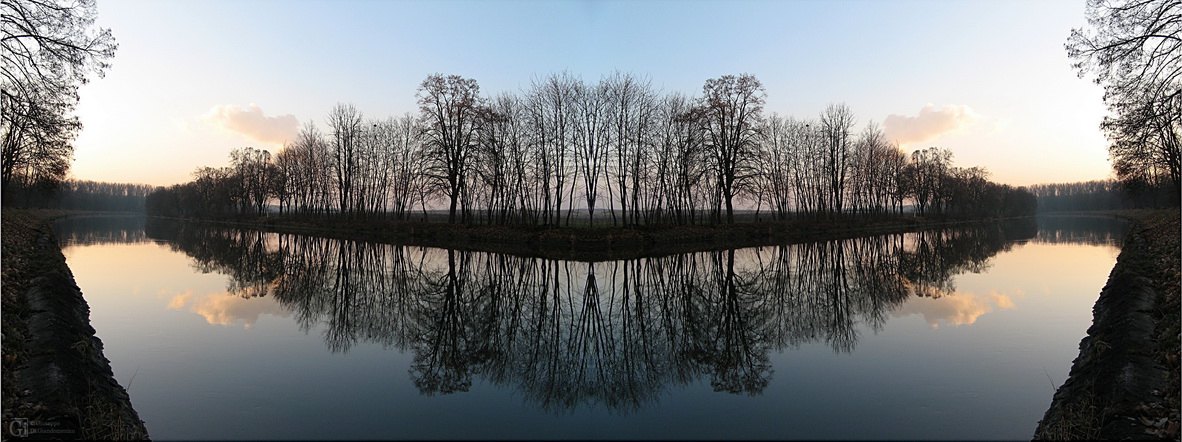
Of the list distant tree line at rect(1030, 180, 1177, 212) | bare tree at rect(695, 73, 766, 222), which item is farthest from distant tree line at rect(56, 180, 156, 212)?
distant tree line at rect(1030, 180, 1177, 212)

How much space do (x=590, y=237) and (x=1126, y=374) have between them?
77.3ft

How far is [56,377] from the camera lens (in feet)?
22.6

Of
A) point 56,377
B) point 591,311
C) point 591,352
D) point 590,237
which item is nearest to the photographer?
point 56,377

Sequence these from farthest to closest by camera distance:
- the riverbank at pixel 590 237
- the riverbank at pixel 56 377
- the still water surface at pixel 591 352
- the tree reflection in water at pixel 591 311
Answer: the riverbank at pixel 590 237 < the tree reflection in water at pixel 591 311 < the still water surface at pixel 591 352 < the riverbank at pixel 56 377

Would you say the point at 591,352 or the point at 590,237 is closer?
the point at 591,352

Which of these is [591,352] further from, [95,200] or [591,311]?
[95,200]

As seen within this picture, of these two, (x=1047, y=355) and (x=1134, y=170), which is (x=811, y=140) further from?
(x=1047, y=355)

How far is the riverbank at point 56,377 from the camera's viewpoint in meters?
5.64

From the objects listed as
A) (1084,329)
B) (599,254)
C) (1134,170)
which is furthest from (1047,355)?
(1134,170)

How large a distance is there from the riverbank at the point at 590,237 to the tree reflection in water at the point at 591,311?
497 centimetres

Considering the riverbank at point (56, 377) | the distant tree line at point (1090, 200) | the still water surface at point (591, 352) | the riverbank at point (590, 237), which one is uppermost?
the distant tree line at point (1090, 200)

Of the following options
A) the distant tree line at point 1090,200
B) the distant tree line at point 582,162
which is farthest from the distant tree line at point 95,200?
the distant tree line at point 1090,200

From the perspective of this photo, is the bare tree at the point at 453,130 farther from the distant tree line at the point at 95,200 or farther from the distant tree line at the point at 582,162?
the distant tree line at the point at 95,200

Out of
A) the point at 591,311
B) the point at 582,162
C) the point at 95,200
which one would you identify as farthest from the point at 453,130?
the point at 95,200
